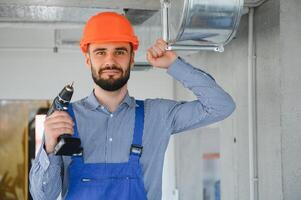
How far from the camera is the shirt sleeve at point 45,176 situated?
53.7 inches

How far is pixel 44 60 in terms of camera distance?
4.69 metres

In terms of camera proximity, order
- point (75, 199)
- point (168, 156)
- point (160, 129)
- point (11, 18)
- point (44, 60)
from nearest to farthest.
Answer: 1. point (75, 199)
2. point (160, 129)
3. point (11, 18)
4. point (44, 60)
5. point (168, 156)

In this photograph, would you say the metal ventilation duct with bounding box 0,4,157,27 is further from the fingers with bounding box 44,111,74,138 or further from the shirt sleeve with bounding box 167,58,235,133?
the fingers with bounding box 44,111,74,138

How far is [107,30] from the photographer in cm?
153

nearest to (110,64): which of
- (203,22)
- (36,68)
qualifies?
(203,22)

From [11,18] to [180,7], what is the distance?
1604 mm

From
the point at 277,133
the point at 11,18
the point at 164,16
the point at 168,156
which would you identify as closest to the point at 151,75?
the point at 168,156

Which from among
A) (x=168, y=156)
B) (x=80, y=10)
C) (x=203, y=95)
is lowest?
(x=168, y=156)

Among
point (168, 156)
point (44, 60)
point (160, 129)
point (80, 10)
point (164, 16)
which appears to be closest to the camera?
point (160, 129)

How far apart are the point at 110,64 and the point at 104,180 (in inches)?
15.2

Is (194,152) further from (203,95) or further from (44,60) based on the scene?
(203,95)

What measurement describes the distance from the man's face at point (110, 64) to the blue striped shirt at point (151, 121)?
0.40ft

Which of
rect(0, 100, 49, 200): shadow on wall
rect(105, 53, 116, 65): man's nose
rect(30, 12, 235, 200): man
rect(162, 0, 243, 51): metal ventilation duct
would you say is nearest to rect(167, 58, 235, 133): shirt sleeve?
rect(30, 12, 235, 200): man

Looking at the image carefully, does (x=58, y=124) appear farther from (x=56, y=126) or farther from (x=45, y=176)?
(x=45, y=176)
